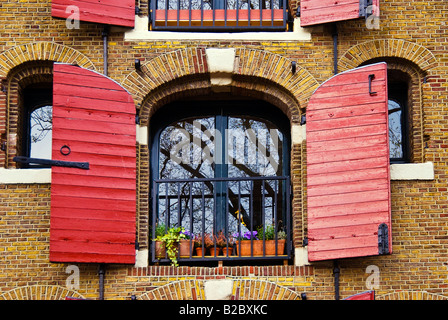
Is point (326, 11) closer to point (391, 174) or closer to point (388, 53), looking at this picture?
point (388, 53)

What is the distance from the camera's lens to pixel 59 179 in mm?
11953

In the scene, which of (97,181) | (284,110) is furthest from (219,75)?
(97,181)

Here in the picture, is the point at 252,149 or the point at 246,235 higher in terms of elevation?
the point at 252,149

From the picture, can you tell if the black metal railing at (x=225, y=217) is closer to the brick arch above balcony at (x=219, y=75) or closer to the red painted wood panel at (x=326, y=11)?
the brick arch above balcony at (x=219, y=75)

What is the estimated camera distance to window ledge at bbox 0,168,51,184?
40.6 feet

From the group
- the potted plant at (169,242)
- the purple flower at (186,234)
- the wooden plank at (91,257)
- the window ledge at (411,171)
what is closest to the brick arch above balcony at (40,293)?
the wooden plank at (91,257)

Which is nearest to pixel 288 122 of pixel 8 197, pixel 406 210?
pixel 406 210

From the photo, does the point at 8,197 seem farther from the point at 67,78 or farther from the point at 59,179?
the point at 67,78

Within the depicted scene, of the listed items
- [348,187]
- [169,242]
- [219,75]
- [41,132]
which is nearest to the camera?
[348,187]

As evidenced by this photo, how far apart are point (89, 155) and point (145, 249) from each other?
143cm

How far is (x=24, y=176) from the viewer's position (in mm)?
12398

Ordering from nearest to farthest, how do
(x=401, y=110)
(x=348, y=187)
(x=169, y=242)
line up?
(x=348, y=187) < (x=169, y=242) < (x=401, y=110)

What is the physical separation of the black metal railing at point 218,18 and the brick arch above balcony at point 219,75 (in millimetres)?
378

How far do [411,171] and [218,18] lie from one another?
3343 mm
